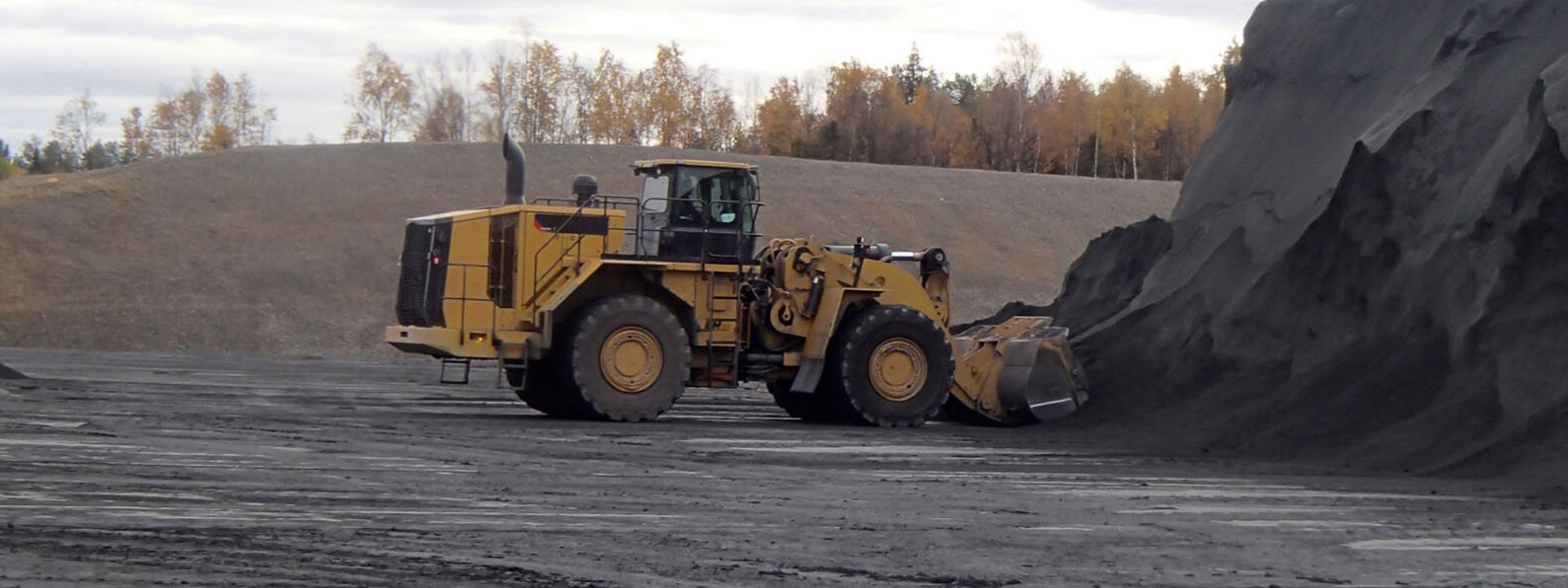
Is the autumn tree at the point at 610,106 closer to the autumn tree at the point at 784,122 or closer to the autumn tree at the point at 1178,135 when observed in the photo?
the autumn tree at the point at 784,122

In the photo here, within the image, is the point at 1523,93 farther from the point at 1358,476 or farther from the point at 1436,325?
the point at 1358,476

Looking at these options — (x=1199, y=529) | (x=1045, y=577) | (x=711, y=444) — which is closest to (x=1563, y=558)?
(x=1199, y=529)

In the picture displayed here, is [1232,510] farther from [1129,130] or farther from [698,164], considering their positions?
[1129,130]

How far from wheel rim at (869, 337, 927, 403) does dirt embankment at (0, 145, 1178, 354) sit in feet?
96.0

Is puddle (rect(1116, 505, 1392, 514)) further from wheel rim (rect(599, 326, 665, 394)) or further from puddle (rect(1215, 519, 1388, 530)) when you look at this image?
wheel rim (rect(599, 326, 665, 394))

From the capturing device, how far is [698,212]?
65.7 feet

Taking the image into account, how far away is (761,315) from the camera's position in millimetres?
20281

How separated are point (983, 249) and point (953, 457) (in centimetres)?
4449

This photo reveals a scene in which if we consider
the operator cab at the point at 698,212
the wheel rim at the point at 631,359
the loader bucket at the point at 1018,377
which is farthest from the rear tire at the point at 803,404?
the wheel rim at the point at 631,359

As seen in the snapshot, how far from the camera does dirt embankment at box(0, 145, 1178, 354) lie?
4725 centimetres

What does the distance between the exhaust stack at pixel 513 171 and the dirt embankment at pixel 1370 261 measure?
22.7ft

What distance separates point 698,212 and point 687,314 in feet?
3.73

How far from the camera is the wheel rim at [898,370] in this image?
2019 centimetres

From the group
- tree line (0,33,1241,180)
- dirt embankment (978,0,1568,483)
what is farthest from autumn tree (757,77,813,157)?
dirt embankment (978,0,1568,483)
